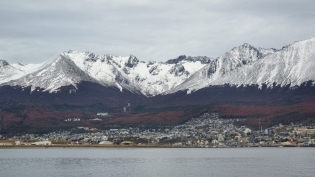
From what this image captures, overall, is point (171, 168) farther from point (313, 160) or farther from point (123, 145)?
point (123, 145)

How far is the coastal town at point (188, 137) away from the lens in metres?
165

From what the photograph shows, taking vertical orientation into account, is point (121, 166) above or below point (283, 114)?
below

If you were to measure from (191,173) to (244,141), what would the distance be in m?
84.0

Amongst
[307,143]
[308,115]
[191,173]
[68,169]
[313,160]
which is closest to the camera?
[191,173]

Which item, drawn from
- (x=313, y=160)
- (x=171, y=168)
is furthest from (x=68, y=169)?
(x=313, y=160)

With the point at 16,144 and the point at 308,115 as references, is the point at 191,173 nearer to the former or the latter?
the point at 16,144

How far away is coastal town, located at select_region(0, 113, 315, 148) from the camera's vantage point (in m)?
165

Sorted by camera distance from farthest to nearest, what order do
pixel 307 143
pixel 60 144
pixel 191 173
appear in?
pixel 60 144
pixel 307 143
pixel 191 173

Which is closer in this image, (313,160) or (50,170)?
(50,170)

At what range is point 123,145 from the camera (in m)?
170

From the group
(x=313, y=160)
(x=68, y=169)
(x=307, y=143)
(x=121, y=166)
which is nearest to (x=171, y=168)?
(x=121, y=166)

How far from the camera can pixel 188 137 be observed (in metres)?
175

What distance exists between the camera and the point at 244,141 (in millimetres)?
166125

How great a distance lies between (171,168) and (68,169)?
597 inches
